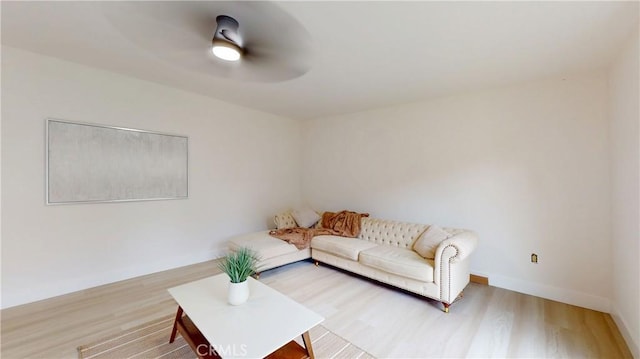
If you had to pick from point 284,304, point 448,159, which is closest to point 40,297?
point 284,304

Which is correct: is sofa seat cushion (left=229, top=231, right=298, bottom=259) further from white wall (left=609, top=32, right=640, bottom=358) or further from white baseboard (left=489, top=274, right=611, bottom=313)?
white wall (left=609, top=32, right=640, bottom=358)

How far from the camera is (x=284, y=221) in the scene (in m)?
4.34

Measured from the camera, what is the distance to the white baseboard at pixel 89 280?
2588mm

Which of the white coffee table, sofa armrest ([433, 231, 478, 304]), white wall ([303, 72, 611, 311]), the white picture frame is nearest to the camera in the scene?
→ the white coffee table

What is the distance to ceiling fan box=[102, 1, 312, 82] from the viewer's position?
1.62 metres

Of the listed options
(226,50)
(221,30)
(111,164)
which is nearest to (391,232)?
(226,50)

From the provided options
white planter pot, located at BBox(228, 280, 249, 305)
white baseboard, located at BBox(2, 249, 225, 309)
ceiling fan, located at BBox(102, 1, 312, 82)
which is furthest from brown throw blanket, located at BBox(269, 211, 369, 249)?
ceiling fan, located at BBox(102, 1, 312, 82)

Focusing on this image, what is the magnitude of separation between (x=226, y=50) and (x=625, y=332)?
381 centimetres

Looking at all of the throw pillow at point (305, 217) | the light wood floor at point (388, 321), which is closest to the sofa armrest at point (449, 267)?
the light wood floor at point (388, 321)

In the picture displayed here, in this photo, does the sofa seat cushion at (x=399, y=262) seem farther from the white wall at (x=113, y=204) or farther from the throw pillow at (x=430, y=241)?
the white wall at (x=113, y=204)

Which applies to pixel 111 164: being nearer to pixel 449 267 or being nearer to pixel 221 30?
pixel 221 30

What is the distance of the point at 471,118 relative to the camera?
10.9 ft

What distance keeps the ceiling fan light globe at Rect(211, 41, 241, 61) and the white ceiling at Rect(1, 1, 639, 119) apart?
300 mm

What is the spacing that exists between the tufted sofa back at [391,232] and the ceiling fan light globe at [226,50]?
288 centimetres
